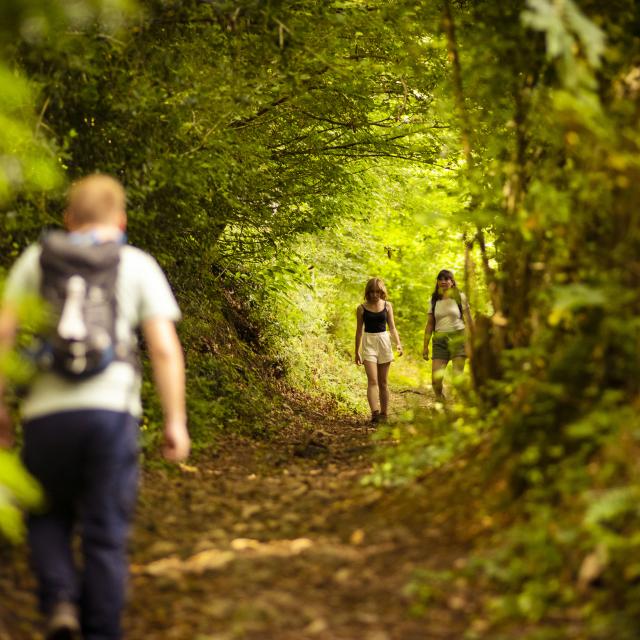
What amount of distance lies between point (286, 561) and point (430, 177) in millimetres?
9917

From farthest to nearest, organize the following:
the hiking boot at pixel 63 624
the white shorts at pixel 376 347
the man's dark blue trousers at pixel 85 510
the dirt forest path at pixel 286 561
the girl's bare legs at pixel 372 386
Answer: the white shorts at pixel 376 347 < the girl's bare legs at pixel 372 386 < the dirt forest path at pixel 286 561 < the man's dark blue trousers at pixel 85 510 < the hiking boot at pixel 63 624

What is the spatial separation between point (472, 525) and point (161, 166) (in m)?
4.58

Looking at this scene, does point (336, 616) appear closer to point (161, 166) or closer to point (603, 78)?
point (603, 78)

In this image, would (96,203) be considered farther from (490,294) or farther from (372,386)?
(372,386)

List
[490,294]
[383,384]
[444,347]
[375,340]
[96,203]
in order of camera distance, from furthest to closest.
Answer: [383,384] < [375,340] < [444,347] < [490,294] < [96,203]

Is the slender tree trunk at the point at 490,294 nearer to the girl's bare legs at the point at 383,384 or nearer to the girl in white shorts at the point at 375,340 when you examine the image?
the girl in white shorts at the point at 375,340

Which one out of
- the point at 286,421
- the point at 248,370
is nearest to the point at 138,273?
the point at 286,421

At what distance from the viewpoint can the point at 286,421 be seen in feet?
38.9

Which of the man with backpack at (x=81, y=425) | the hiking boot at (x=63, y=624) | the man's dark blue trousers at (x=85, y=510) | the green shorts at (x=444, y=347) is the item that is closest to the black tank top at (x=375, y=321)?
the green shorts at (x=444, y=347)

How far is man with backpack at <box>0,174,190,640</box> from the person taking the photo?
351 cm

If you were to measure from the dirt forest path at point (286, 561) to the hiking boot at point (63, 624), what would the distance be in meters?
0.51

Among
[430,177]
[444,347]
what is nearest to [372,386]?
[444,347]

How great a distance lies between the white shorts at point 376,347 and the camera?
11.6 metres

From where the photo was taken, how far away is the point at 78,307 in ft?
11.8
